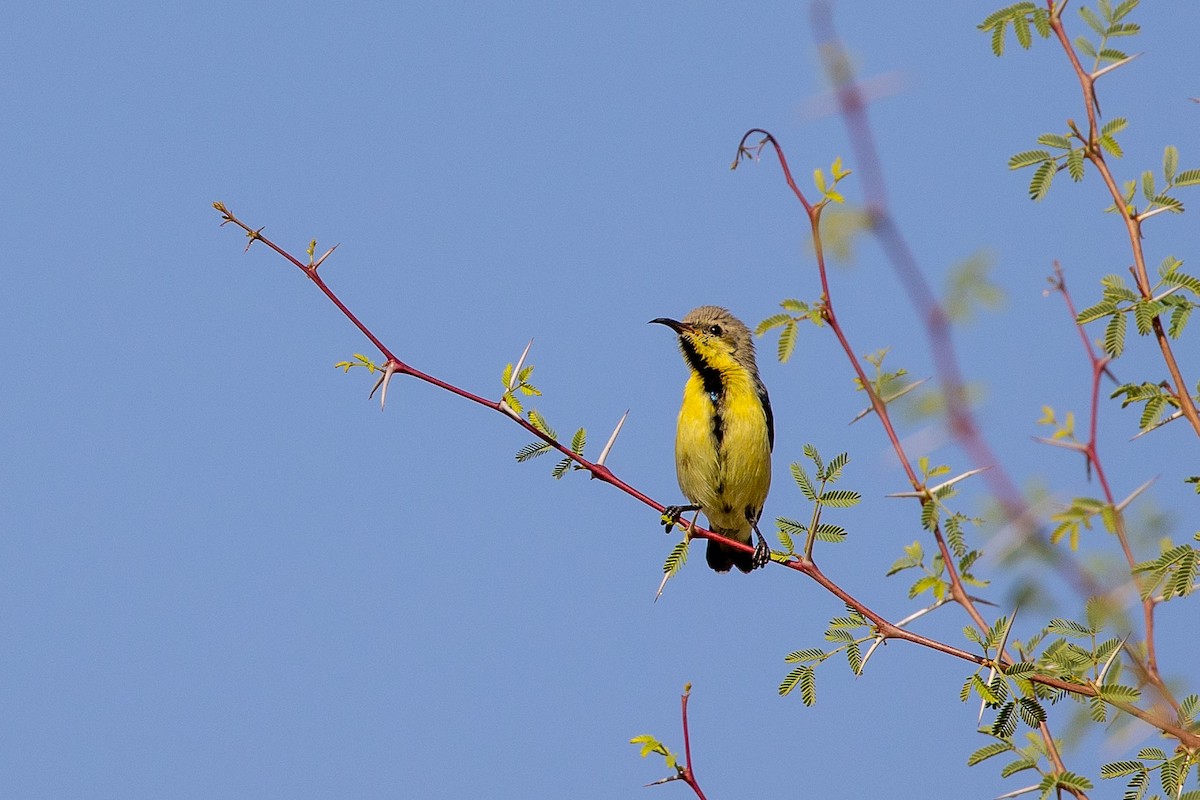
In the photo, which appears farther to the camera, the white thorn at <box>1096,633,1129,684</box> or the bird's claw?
the bird's claw

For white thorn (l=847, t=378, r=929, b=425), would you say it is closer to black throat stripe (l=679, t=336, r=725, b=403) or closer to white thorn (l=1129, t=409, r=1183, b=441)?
white thorn (l=1129, t=409, r=1183, b=441)

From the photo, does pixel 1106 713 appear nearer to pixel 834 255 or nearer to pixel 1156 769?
pixel 1156 769

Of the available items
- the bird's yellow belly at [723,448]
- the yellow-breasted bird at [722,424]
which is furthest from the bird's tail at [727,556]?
the bird's yellow belly at [723,448]

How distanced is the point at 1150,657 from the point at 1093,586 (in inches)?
22.9

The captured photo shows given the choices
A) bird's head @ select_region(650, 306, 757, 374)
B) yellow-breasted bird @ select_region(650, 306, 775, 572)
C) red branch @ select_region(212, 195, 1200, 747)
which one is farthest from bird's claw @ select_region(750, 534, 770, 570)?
red branch @ select_region(212, 195, 1200, 747)

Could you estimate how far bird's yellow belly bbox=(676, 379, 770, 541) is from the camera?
8227 millimetres

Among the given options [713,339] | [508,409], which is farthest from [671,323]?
[508,409]

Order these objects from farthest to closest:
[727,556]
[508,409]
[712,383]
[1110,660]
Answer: [727,556], [712,383], [508,409], [1110,660]

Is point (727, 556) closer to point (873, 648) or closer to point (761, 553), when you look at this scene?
point (761, 553)

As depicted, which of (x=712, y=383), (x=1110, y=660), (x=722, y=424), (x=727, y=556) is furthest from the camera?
(x=727, y=556)

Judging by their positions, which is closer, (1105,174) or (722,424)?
(1105,174)

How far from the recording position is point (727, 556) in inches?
364

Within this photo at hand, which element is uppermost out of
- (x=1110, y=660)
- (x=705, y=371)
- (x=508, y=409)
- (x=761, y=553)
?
(x=705, y=371)

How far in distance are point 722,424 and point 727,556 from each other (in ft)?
4.68
